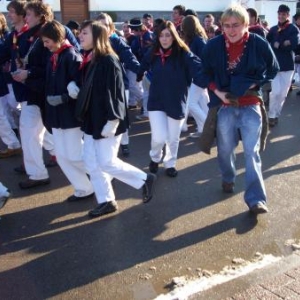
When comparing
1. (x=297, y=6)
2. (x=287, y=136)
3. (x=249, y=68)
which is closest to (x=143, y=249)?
(x=249, y=68)

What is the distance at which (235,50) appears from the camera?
4219 mm

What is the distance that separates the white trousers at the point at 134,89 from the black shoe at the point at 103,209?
16.6 ft

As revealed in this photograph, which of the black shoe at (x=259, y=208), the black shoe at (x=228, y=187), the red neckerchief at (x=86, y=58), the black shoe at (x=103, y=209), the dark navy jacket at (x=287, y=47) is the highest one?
the red neckerchief at (x=86, y=58)

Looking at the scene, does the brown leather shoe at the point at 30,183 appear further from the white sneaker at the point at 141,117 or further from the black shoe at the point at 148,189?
the white sneaker at the point at 141,117

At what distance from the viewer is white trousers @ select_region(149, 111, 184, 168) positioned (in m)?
5.30

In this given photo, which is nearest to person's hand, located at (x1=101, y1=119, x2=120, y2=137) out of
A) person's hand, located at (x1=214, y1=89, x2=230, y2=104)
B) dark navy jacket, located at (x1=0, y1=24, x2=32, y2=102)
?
person's hand, located at (x1=214, y1=89, x2=230, y2=104)

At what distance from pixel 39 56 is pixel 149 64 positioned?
1.32 meters

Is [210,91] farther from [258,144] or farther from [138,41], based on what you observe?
[138,41]

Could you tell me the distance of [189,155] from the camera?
6.34 metres

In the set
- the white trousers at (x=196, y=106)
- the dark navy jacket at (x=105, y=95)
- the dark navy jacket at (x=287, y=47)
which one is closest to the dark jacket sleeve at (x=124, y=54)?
the white trousers at (x=196, y=106)

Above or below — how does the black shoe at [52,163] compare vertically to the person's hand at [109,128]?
below

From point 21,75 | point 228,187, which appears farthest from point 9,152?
point 228,187

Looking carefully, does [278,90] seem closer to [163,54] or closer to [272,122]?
[272,122]

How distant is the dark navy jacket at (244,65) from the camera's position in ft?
13.7
